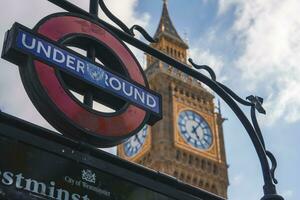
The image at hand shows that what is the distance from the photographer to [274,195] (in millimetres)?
6590

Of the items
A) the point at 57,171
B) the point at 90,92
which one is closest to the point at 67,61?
the point at 90,92

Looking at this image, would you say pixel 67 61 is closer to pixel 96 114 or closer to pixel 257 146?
pixel 96 114

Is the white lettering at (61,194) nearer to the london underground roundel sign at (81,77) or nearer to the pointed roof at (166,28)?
the london underground roundel sign at (81,77)

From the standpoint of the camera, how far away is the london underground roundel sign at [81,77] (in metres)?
5.58

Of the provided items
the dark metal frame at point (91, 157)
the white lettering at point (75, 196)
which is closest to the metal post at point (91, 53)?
the dark metal frame at point (91, 157)

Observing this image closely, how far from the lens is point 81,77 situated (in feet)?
19.3

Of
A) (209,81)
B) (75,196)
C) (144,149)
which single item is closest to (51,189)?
(75,196)

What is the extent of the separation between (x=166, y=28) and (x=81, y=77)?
224ft

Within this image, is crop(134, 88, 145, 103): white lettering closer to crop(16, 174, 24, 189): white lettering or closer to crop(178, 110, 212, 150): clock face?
crop(16, 174, 24, 189): white lettering

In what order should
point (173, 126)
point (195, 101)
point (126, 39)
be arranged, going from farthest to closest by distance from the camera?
point (195, 101), point (173, 126), point (126, 39)

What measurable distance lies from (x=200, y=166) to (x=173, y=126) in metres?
5.40

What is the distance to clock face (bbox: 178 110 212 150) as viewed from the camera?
62372 mm

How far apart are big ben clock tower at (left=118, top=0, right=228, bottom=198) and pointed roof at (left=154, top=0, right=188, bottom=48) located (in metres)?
5.38

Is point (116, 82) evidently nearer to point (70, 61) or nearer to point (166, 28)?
point (70, 61)
